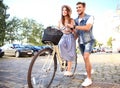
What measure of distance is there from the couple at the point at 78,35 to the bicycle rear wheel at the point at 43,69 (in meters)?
0.29

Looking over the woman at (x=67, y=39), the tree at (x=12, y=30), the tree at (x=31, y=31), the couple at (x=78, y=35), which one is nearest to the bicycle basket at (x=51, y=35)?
the couple at (x=78, y=35)

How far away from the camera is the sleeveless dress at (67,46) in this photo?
3.49 meters

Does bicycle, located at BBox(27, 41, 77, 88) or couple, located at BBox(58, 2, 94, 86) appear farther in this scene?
couple, located at BBox(58, 2, 94, 86)

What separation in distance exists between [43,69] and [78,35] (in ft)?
2.34

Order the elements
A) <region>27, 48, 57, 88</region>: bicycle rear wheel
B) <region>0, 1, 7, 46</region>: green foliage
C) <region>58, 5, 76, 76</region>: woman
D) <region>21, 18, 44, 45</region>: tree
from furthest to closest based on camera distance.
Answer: <region>0, 1, 7, 46</region>: green foliage < <region>21, 18, 44, 45</region>: tree < <region>58, 5, 76, 76</region>: woman < <region>27, 48, 57, 88</region>: bicycle rear wheel

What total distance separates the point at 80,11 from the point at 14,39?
1.61 metres

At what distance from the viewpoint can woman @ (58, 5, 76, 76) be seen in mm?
3465

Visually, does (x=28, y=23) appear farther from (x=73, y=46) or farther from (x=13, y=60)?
(x=13, y=60)

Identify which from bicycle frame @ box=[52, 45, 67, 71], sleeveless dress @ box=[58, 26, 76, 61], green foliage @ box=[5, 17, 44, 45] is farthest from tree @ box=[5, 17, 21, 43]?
bicycle frame @ box=[52, 45, 67, 71]

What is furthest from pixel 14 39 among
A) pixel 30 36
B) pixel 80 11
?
pixel 80 11

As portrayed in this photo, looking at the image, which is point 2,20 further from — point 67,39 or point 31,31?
point 67,39

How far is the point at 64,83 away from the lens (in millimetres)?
3498

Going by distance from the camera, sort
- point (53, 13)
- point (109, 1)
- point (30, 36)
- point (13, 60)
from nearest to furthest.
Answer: point (53, 13) → point (30, 36) → point (109, 1) → point (13, 60)

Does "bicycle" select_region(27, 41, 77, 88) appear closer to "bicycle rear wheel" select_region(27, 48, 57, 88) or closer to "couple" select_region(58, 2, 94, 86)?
"bicycle rear wheel" select_region(27, 48, 57, 88)
